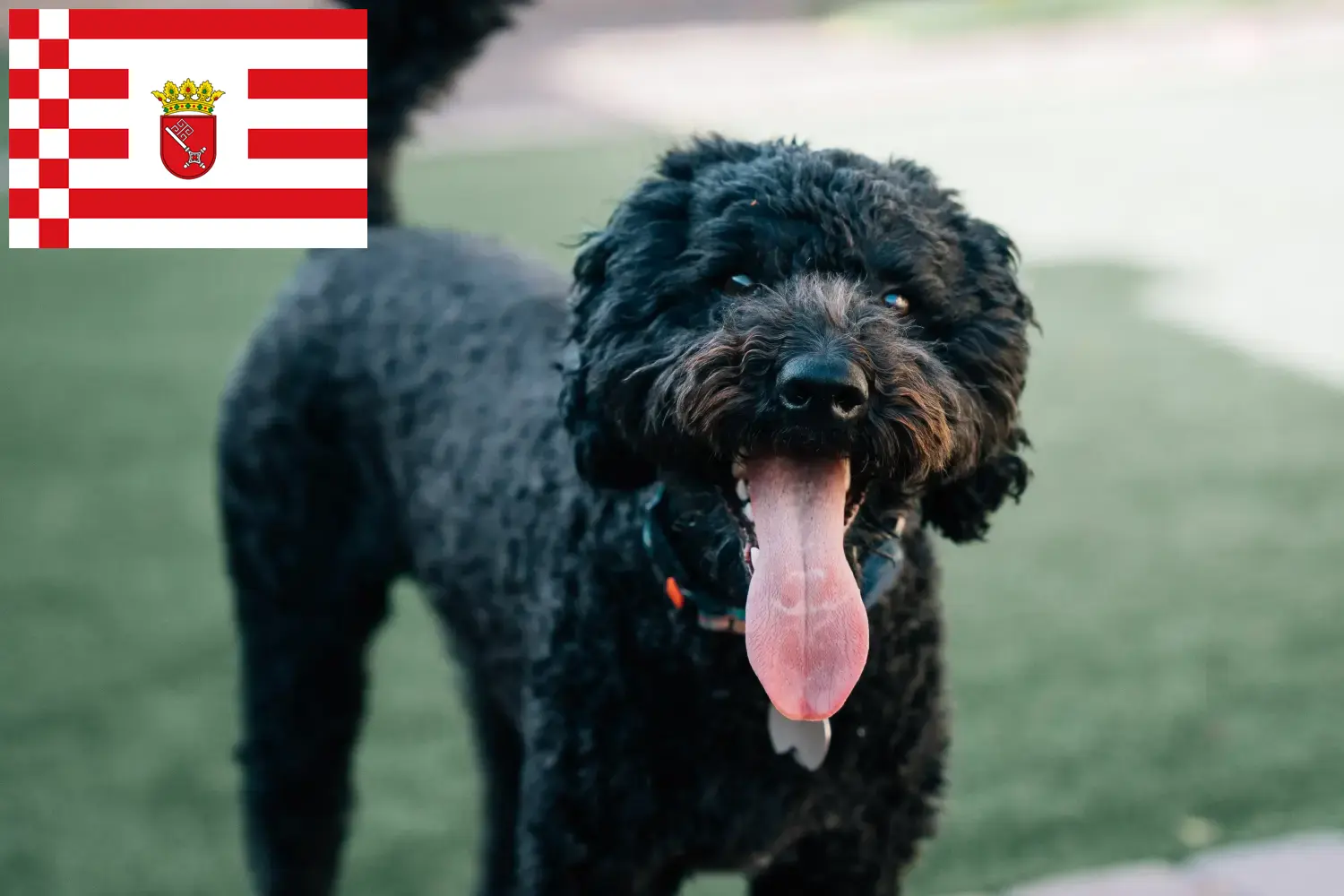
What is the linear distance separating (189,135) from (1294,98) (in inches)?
427

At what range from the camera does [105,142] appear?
3.96m

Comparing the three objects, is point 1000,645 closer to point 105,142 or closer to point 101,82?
point 105,142

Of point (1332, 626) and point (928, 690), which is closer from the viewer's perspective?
point (928, 690)

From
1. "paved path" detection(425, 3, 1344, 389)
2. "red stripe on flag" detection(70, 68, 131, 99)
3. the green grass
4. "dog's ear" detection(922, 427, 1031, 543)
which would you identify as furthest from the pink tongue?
the green grass

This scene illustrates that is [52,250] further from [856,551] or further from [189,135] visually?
[856,551]

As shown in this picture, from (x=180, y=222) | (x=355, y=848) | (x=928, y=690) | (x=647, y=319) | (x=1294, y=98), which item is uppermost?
(x=1294, y=98)

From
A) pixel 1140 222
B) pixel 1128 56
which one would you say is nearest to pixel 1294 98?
pixel 1128 56

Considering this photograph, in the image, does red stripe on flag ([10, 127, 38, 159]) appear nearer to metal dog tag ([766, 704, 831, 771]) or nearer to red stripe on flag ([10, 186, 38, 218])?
red stripe on flag ([10, 186, 38, 218])

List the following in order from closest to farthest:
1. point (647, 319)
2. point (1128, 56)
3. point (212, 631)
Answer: point (647, 319), point (212, 631), point (1128, 56)

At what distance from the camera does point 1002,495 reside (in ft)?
7.66

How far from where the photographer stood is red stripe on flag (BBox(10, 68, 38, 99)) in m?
4.08

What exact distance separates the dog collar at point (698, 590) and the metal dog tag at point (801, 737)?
16 cm

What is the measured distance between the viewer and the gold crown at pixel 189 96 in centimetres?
397

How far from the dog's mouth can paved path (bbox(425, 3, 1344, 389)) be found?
4996 mm
